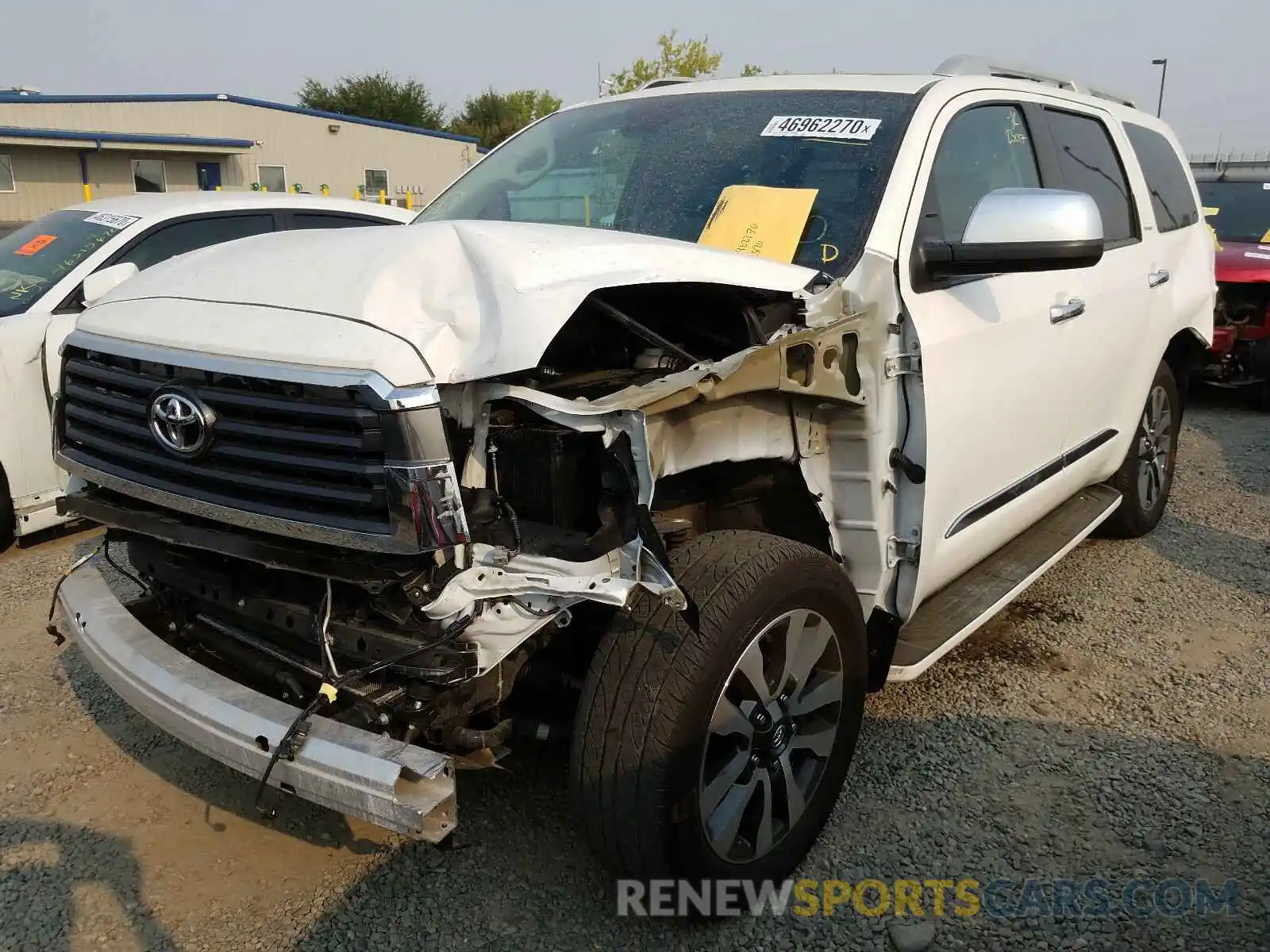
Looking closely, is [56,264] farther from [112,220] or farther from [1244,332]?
[1244,332]

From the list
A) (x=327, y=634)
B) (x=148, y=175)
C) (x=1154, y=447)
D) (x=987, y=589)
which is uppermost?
(x=148, y=175)

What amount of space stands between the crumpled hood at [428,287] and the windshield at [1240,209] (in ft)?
28.7

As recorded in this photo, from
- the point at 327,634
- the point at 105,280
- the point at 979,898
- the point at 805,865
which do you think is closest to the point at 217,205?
the point at 105,280

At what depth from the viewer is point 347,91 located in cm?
5091

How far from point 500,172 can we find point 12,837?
267 cm

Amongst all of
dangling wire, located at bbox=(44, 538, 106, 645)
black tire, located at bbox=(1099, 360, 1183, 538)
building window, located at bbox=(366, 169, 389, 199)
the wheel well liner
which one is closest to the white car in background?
dangling wire, located at bbox=(44, 538, 106, 645)

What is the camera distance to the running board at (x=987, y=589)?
2871 mm

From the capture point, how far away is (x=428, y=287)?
2068mm

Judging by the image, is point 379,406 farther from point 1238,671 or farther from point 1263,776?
point 1238,671

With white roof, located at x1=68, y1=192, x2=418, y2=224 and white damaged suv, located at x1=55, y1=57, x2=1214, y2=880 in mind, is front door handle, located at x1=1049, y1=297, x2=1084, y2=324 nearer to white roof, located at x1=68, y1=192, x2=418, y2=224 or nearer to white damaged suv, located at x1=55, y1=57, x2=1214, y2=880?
white damaged suv, located at x1=55, y1=57, x2=1214, y2=880

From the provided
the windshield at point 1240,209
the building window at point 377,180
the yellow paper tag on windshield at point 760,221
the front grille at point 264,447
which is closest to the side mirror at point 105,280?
the front grille at point 264,447

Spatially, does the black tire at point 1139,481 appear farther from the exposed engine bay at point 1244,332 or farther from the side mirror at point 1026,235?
the exposed engine bay at point 1244,332

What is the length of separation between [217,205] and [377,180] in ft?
95.0

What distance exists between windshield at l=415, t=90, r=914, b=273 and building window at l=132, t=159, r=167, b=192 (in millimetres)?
28058
